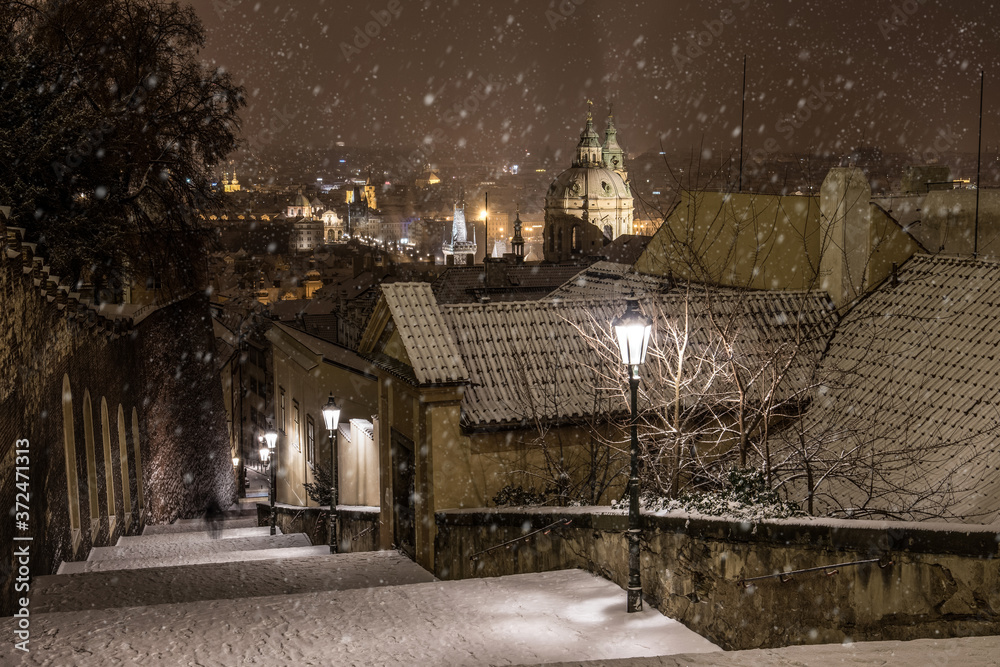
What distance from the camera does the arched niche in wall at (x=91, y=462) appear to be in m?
13.6

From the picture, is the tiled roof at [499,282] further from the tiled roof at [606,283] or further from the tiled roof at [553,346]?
the tiled roof at [553,346]

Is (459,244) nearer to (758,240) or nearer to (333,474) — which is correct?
(758,240)

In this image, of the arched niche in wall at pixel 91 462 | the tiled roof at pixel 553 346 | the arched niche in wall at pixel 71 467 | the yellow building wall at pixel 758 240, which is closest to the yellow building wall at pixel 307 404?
the arched niche in wall at pixel 91 462

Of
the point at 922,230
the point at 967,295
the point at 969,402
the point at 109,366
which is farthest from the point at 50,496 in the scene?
the point at 922,230

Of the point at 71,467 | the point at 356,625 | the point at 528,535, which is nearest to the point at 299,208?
the point at 71,467

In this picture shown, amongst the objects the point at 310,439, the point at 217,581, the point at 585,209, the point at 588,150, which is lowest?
the point at 217,581

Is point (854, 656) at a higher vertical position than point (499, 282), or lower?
lower

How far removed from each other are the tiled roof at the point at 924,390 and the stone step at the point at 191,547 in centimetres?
879

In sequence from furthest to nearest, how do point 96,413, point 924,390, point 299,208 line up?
point 299,208 < point 96,413 < point 924,390

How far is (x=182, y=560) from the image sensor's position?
12820mm

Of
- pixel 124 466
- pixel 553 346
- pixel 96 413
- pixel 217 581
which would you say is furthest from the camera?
pixel 124 466

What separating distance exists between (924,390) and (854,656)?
6410mm

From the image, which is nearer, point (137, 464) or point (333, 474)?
point (333, 474)

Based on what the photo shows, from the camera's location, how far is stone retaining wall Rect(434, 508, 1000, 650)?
5.63m
